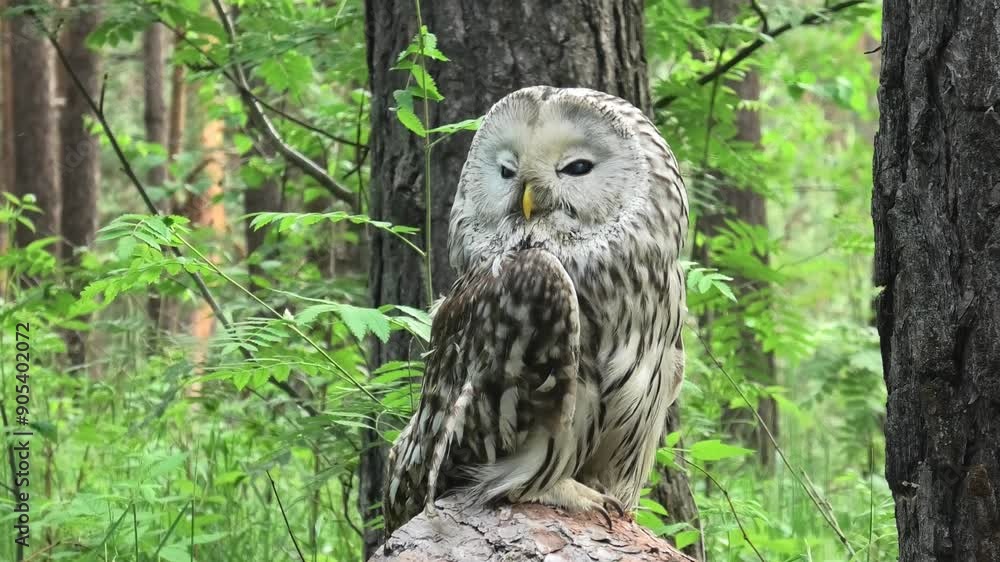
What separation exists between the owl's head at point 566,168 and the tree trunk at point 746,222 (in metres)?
2.42

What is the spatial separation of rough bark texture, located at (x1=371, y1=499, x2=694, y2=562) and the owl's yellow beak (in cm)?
71

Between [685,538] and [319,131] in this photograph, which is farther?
[319,131]

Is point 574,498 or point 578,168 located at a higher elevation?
→ point 578,168

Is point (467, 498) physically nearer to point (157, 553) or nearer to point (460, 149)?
point (157, 553)

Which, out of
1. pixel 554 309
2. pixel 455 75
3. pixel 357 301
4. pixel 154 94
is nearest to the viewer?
pixel 554 309

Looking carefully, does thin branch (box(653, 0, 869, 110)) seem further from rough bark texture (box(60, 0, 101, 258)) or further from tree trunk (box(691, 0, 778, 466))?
rough bark texture (box(60, 0, 101, 258))

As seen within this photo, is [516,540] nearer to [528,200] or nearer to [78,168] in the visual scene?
[528,200]

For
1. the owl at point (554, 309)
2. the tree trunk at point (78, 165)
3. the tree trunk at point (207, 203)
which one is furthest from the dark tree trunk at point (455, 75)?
the tree trunk at point (78, 165)

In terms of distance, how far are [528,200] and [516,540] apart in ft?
2.63

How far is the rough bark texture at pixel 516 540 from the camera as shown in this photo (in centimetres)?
209

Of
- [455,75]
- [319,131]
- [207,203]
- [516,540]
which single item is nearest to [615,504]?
[516,540]

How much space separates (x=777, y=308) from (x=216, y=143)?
472 inches

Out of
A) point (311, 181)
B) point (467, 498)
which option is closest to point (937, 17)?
point (467, 498)

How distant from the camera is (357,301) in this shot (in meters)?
4.48
